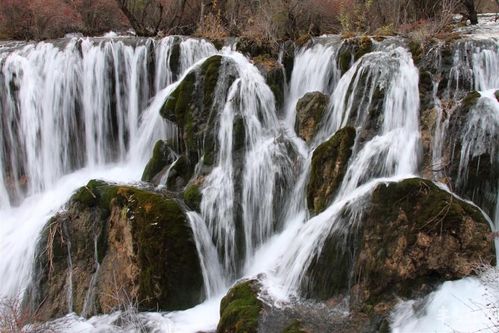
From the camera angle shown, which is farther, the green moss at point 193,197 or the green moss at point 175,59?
the green moss at point 175,59

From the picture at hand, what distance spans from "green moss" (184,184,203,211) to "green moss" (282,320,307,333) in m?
3.05

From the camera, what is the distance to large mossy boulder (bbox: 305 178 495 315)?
5754 mm

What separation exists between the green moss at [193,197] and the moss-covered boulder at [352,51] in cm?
378

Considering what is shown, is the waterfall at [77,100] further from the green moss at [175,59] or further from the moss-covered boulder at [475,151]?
the moss-covered boulder at [475,151]

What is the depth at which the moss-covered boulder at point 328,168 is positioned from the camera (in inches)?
291

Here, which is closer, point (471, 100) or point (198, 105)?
point (471, 100)

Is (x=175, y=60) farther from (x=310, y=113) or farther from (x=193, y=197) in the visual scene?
(x=193, y=197)

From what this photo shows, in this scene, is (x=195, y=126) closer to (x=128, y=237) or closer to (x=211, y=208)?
(x=211, y=208)

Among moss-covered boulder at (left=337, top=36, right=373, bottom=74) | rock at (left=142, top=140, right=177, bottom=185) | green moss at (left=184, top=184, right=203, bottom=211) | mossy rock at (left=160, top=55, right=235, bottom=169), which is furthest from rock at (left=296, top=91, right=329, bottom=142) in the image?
rock at (left=142, top=140, right=177, bottom=185)

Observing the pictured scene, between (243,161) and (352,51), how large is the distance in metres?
3.16

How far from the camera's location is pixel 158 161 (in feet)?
31.7

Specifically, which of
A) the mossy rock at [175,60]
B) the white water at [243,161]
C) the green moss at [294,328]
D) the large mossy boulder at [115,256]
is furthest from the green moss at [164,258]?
the mossy rock at [175,60]

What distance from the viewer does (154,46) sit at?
11.6m

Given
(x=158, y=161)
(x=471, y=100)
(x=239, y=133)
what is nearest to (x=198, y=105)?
(x=239, y=133)
